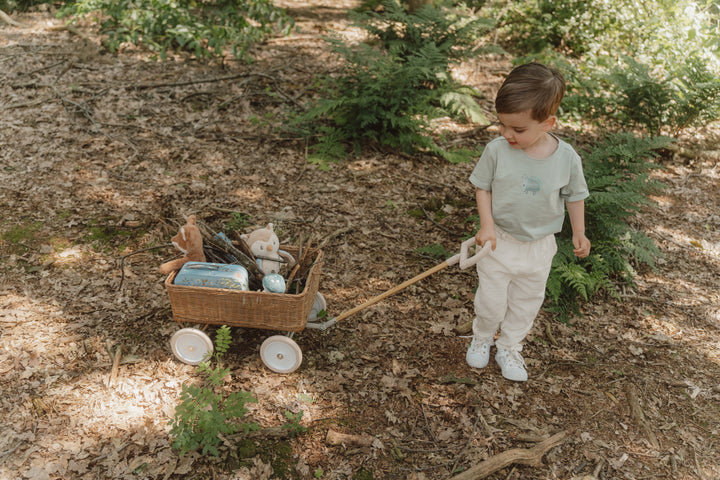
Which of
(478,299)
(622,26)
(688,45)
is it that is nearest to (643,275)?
(478,299)

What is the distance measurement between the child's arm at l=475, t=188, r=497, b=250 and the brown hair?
61 cm

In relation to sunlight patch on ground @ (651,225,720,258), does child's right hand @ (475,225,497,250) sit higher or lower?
higher

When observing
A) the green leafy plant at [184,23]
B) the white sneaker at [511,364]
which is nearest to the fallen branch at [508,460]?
the white sneaker at [511,364]

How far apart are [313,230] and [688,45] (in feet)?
20.4

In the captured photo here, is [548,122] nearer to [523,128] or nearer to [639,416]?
[523,128]

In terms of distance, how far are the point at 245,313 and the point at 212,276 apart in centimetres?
33

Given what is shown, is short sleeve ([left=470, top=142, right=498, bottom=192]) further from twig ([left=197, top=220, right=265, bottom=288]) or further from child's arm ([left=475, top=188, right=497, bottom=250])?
twig ([left=197, top=220, right=265, bottom=288])

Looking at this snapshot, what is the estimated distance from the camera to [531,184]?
3072 mm

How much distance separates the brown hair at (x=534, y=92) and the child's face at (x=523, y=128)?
0.10 ft

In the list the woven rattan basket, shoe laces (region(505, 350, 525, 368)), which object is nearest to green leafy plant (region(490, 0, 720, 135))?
shoe laces (region(505, 350, 525, 368))

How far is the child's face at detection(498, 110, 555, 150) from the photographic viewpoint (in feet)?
9.23

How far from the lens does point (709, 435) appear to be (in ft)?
11.3

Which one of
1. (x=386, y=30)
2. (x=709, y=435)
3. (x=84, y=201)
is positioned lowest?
(x=84, y=201)

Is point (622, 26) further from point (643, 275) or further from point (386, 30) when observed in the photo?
point (643, 275)
